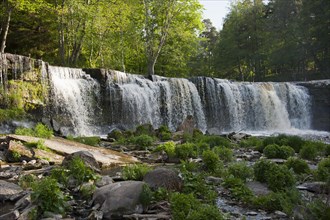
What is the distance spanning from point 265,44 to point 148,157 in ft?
127

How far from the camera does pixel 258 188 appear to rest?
24.9ft

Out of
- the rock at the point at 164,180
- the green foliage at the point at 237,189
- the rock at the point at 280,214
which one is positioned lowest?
the rock at the point at 280,214

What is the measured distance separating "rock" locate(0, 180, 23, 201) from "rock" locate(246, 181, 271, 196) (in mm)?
4853

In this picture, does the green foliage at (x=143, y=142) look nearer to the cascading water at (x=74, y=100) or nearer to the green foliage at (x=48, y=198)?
the cascading water at (x=74, y=100)

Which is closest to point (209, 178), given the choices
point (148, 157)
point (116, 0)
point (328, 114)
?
point (148, 157)

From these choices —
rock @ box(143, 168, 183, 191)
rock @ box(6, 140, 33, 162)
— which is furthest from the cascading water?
rock @ box(143, 168, 183, 191)

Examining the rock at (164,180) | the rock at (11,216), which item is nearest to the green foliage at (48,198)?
the rock at (11,216)

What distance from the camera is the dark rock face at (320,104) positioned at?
106ft

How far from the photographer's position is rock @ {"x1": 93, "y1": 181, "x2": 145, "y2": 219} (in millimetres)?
5867

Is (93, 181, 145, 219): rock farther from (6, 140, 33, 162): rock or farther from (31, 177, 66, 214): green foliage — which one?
(6, 140, 33, 162): rock

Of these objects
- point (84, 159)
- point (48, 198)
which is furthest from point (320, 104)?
point (48, 198)

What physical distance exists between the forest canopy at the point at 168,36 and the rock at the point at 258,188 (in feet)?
64.6

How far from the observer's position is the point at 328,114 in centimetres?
3231

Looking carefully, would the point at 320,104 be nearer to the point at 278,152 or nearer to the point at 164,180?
the point at 278,152
